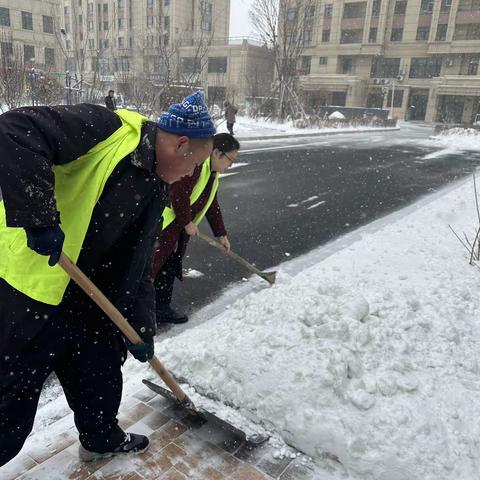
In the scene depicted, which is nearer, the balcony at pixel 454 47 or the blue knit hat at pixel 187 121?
the blue knit hat at pixel 187 121

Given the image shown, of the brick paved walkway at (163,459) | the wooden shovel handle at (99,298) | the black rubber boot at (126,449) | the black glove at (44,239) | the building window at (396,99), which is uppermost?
the building window at (396,99)

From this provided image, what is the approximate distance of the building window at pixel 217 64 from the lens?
5575 centimetres

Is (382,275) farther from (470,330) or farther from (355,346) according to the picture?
(355,346)

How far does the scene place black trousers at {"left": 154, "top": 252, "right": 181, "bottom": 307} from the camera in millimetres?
3766

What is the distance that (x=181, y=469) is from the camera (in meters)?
2.16

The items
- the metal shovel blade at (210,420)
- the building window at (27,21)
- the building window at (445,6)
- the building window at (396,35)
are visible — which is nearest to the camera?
the metal shovel blade at (210,420)

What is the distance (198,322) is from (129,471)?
176 centimetres

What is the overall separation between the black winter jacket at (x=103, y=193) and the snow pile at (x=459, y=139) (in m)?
21.6

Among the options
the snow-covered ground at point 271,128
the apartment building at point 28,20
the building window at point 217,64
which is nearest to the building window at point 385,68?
the building window at point 217,64

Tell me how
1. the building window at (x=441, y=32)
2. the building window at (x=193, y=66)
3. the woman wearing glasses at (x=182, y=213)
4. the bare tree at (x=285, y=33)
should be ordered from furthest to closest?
the building window at (x=441, y=32)
the bare tree at (x=285, y=33)
the building window at (x=193, y=66)
the woman wearing glasses at (x=182, y=213)

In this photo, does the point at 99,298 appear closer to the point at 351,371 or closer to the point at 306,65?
the point at 351,371

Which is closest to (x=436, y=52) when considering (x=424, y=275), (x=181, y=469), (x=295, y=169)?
(x=295, y=169)

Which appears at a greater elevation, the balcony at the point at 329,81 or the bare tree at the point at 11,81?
the balcony at the point at 329,81

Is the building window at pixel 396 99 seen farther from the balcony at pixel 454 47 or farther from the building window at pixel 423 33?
the building window at pixel 423 33
